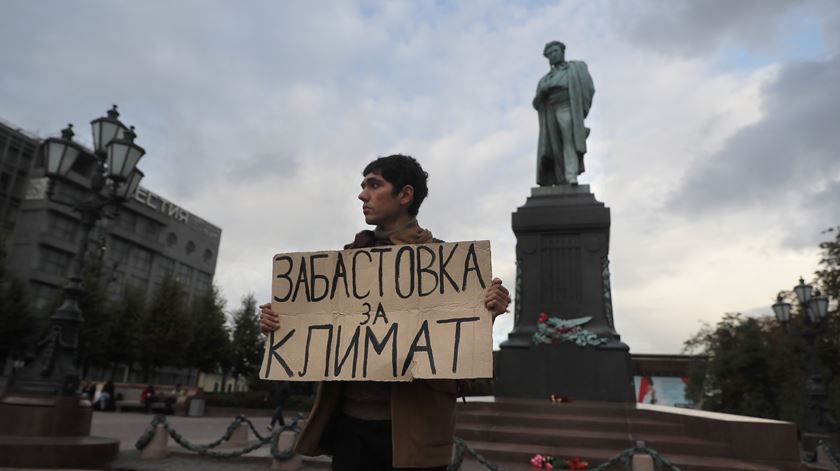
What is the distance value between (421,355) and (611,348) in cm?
1044

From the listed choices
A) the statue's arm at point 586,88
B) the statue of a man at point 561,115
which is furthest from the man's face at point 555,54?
the statue's arm at point 586,88

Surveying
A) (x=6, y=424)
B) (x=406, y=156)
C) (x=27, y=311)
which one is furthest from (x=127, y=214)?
(x=406, y=156)

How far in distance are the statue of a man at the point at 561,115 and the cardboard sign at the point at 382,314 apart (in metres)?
12.3

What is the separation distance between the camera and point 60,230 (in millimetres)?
54344

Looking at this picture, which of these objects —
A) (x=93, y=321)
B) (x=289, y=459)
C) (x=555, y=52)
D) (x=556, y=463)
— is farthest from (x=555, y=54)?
(x=93, y=321)

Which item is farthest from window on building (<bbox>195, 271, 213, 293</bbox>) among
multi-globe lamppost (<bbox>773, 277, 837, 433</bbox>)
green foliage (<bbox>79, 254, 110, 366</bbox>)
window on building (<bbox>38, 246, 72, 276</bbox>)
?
multi-globe lamppost (<bbox>773, 277, 837, 433</bbox>)

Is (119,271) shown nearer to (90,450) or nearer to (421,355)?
(90,450)

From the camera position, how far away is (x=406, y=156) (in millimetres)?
3189

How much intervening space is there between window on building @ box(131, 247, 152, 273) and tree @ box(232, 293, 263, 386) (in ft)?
90.0

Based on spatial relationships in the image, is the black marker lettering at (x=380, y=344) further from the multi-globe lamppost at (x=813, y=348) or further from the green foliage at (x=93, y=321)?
the green foliage at (x=93, y=321)

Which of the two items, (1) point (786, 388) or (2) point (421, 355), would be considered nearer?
(2) point (421, 355)

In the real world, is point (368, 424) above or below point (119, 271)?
below

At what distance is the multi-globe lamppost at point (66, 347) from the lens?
319 inches

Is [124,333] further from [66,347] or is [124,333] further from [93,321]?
[66,347]
